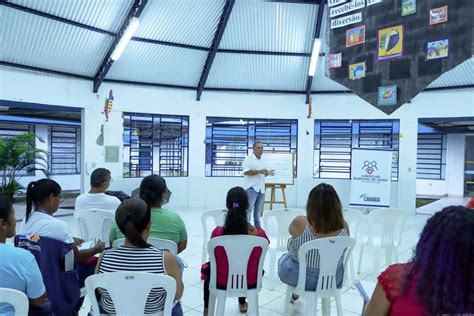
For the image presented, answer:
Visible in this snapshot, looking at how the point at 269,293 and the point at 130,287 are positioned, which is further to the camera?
the point at 269,293

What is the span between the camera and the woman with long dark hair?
221 centimetres

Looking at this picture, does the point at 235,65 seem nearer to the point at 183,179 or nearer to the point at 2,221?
the point at 183,179

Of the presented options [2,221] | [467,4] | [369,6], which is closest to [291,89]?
[369,6]

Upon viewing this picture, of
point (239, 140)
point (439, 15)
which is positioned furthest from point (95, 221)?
point (239, 140)

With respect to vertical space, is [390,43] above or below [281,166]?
above

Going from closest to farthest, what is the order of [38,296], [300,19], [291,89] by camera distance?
[38,296] → [300,19] → [291,89]

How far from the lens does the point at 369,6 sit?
11.6ft

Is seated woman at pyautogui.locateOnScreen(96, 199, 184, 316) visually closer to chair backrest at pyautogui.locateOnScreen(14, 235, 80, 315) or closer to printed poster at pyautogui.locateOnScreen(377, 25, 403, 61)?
chair backrest at pyautogui.locateOnScreen(14, 235, 80, 315)

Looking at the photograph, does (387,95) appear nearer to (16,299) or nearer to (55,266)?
(55,266)

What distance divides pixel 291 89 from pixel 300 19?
2.02 m

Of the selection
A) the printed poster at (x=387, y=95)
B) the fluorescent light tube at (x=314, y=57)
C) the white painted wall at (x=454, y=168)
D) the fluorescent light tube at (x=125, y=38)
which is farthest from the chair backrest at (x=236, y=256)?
the white painted wall at (x=454, y=168)

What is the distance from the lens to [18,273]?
1665mm

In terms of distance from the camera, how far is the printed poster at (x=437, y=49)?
120 inches

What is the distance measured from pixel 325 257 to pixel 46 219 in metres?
1.90
